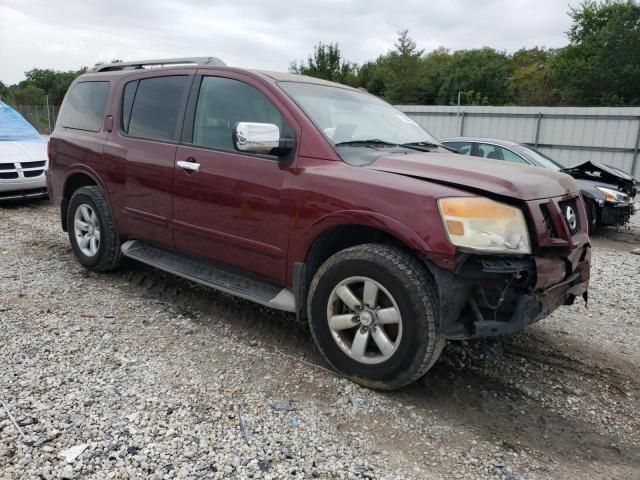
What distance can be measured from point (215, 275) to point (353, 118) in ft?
4.93

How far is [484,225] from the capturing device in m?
2.64

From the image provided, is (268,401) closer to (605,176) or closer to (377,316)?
(377,316)

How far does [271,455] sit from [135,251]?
8.42 ft

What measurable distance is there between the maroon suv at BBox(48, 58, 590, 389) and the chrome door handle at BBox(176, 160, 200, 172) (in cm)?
1

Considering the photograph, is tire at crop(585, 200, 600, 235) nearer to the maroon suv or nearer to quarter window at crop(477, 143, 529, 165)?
quarter window at crop(477, 143, 529, 165)

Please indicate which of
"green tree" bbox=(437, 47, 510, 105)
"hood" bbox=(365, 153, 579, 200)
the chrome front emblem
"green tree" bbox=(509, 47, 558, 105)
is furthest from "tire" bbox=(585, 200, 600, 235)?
"green tree" bbox=(437, 47, 510, 105)

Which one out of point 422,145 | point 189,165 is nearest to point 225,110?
point 189,165

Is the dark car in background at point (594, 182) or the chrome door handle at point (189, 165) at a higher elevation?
the chrome door handle at point (189, 165)

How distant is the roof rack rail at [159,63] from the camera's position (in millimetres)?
4176

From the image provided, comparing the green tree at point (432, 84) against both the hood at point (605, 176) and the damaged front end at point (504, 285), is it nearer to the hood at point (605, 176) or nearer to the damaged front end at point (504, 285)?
the hood at point (605, 176)

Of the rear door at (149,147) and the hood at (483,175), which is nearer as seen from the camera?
the hood at (483,175)

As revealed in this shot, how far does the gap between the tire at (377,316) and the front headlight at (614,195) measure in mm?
6275

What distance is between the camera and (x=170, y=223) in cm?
405

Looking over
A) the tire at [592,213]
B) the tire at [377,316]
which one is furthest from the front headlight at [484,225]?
the tire at [592,213]
